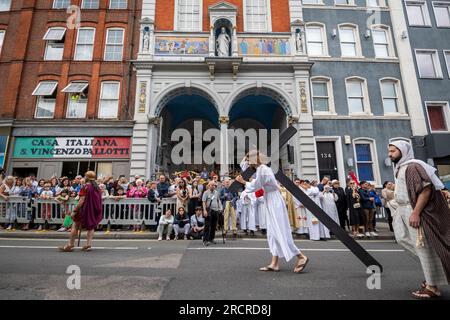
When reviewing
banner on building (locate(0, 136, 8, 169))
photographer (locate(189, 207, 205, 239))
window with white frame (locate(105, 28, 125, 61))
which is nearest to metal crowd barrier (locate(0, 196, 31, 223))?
photographer (locate(189, 207, 205, 239))

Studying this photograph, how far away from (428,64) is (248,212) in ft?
57.9

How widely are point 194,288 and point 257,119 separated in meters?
18.6

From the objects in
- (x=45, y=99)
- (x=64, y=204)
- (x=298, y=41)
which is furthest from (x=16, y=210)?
(x=298, y=41)

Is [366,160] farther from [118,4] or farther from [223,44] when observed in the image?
[118,4]

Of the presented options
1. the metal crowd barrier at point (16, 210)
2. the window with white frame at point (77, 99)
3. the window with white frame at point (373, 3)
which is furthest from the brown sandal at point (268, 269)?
→ the window with white frame at point (373, 3)

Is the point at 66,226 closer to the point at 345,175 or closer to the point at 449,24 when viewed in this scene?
the point at 345,175

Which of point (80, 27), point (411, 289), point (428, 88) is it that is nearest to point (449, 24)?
point (428, 88)

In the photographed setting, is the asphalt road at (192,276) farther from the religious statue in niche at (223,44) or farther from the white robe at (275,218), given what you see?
the religious statue in niche at (223,44)

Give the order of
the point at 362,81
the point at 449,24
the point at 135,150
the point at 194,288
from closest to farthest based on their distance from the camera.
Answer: the point at 194,288
the point at 135,150
the point at 362,81
the point at 449,24

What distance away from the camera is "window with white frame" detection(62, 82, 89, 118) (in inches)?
616

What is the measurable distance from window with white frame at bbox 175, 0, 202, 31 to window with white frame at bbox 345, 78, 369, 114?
1077 cm

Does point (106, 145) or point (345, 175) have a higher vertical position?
point (106, 145)

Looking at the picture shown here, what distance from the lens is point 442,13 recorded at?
18188 mm

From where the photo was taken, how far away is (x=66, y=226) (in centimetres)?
913
